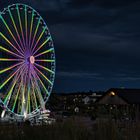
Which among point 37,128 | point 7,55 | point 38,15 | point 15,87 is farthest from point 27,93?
point 37,128

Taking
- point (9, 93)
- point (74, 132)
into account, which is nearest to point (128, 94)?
point (9, 93)

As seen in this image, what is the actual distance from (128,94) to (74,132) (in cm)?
4793

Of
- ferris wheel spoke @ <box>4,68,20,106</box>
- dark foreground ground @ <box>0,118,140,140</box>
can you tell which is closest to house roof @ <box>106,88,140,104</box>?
ferris wheel spoke @ <box>4,68,20,106</box>

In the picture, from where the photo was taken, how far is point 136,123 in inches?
365

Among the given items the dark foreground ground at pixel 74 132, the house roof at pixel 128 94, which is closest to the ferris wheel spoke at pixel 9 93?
the house roof at pixel 128 94

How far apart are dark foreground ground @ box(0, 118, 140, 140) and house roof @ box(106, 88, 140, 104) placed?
1729 inches

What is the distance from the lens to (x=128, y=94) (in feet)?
183

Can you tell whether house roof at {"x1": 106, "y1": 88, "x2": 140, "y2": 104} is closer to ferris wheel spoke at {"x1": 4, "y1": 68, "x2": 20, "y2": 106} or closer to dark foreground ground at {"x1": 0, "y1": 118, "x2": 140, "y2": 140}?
ferris wheel spoke at {"x1": 4, "y1": 68, "x2": 20, "y2": 106}

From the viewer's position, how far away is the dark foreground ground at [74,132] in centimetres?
860

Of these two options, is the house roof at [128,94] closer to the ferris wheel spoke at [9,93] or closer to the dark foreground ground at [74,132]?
the ferris wheel spoke at [9,93]

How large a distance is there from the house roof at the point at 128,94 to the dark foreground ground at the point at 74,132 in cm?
4393

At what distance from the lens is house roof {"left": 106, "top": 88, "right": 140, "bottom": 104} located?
2111 inches

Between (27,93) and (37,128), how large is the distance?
2859 centimetres

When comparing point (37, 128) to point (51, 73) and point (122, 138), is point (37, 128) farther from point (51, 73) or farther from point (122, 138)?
point (51, 73)
